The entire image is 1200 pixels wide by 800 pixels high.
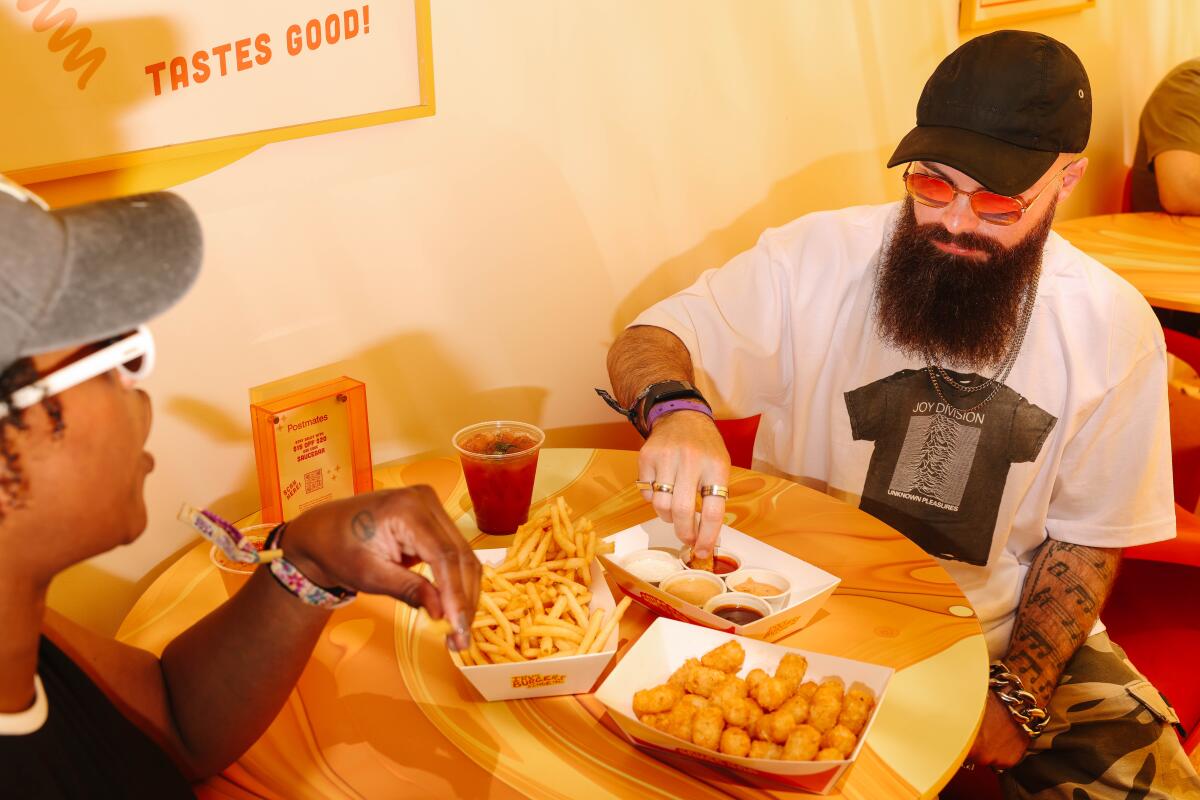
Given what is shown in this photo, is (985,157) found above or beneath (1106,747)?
above

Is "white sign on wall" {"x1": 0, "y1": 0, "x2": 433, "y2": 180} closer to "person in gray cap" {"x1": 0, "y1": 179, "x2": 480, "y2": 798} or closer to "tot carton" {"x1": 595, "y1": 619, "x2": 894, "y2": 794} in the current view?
"person in gray cap" {"x1": 0, "y1": 179, "x2": 480, "y2": 798}

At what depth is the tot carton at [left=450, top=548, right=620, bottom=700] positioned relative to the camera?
1394 mm

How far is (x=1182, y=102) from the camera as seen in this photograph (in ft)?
13.7

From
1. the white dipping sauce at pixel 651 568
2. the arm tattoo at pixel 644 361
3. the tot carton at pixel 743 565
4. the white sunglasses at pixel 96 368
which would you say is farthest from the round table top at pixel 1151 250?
the white sunglasses at pixel 96 368

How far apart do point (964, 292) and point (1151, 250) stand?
1.98 meters

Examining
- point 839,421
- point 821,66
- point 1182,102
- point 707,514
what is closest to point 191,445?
point 707,514

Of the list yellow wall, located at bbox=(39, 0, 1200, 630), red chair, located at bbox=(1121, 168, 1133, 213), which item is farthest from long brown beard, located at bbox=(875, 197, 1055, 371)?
red chair, located at bbox=(1121, 168, 1133, 213)

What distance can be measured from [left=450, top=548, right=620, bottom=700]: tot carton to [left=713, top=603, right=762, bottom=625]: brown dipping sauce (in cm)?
21

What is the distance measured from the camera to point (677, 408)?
193 cm

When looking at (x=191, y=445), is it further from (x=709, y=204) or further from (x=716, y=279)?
(x=709, y=204)

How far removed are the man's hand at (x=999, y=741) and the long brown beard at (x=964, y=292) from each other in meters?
0.74

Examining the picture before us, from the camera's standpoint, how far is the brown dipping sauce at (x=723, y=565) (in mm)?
1748

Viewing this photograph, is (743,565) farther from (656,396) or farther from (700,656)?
(656,396)

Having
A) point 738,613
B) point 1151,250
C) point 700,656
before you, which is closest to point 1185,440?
point 1151,250
